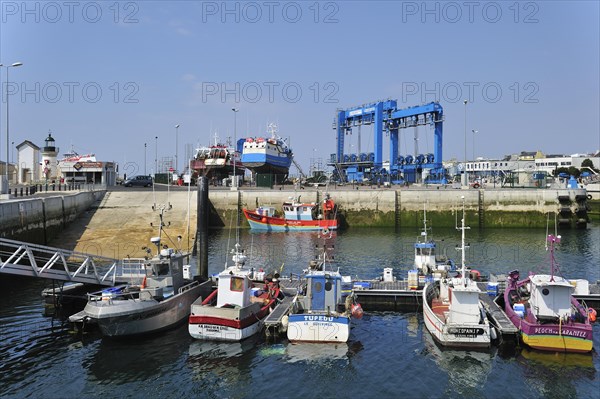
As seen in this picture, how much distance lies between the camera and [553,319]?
21141 millimetres

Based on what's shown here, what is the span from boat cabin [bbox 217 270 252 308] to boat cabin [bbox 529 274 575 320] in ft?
39.7

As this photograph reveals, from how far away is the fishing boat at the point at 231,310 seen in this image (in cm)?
2172

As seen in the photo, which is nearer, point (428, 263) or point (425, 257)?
point (428, 263)

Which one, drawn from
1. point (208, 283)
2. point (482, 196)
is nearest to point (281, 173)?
point (482, 196)

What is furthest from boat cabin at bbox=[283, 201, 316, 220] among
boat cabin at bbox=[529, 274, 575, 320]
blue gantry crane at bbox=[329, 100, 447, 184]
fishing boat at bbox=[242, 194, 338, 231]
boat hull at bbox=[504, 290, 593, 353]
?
boat hull at bbox=[504, 290, 593, 353]

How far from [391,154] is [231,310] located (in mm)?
72904

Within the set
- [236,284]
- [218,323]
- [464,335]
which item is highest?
[236,284]

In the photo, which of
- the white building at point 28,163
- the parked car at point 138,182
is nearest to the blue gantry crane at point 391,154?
the parked car at point 138,182

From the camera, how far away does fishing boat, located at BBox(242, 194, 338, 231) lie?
6162cm

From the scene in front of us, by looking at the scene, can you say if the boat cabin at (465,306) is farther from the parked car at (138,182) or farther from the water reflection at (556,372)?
the parked car at (138,182)

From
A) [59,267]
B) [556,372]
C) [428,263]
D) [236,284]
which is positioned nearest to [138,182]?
[59,267]

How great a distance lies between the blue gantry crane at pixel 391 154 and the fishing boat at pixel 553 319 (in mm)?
61034

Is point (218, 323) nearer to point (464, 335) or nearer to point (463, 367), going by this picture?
point (463, 367)

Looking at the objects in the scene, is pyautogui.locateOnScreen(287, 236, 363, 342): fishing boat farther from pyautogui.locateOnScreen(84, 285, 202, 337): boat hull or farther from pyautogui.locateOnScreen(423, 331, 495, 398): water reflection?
pyautogui.locateOnScreen(84, 285, 202, 337): boat hull
